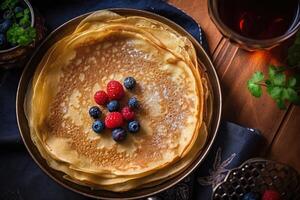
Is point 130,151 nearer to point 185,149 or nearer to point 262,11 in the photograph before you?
point 185,149

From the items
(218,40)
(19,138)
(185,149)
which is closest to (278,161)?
(185,149)

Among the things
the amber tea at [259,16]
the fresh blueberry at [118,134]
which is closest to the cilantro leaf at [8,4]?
the fresh blueberry at [118,134]

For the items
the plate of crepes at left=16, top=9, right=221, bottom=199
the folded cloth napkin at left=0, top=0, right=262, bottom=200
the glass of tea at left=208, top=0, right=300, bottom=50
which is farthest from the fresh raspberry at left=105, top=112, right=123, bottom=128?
the glass of tea at left=208, top=0, right=300, bottom=50

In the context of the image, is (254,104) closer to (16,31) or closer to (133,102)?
(133,102)

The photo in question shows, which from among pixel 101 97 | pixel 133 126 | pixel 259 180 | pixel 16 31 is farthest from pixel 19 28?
pixel 259 180

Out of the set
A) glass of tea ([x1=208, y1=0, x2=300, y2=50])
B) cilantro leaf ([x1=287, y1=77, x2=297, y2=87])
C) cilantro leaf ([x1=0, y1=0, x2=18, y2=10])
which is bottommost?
cilantro leaf ([x1=0, y1=0, x2=18, y2=10])

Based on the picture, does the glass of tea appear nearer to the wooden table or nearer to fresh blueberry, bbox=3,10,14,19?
the wooden table

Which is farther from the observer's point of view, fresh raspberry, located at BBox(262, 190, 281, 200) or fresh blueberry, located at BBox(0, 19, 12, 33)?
fresh blueberry, located at BBox(0, 19, 12, 33)
